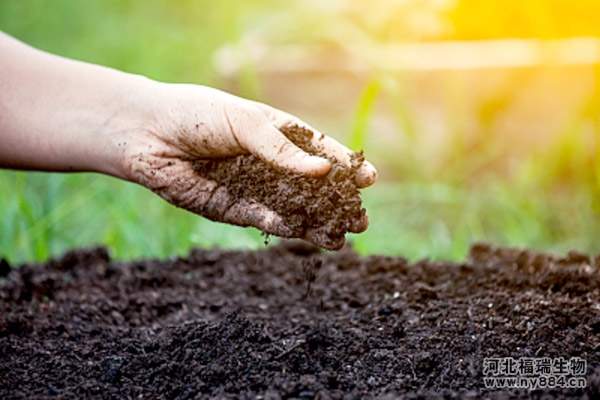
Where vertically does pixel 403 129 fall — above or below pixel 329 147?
above

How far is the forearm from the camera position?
1.69 m

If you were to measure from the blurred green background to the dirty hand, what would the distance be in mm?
741

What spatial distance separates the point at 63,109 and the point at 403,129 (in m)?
1.95

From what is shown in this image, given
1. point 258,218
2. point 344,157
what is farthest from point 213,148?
point 344,157

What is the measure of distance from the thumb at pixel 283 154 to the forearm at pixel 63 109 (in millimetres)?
394

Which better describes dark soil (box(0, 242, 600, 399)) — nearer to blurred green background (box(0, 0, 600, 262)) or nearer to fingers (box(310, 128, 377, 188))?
fingers (box(310, 128, 377, 188))

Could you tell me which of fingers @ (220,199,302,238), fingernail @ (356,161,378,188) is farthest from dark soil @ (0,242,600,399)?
fingernail @ (356,161,378,188)

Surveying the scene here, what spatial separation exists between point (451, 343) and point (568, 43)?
2585 mm

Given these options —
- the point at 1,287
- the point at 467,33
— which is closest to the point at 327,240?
the point at 1,287

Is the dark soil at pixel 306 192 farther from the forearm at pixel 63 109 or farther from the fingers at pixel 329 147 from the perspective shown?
the forearm at pixel 63 109

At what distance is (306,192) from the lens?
1.45 m

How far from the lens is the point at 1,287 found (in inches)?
75.2

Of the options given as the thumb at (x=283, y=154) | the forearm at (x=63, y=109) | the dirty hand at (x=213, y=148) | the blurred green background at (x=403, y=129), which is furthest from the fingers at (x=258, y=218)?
the blurred green background at (x=403, y=129)

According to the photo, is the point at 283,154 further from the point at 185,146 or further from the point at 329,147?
the point at 185,146
